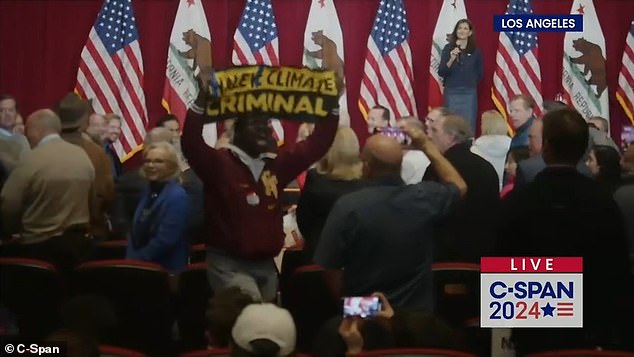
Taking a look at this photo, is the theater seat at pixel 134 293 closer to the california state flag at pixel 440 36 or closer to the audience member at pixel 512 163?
the california state flag at pixel 440 36

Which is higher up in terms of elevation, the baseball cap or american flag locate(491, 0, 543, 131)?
american flag locate(491, 0, 543, 131)

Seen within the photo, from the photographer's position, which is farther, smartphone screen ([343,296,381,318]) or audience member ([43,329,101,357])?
smartphone screen ([343,296,381,318])

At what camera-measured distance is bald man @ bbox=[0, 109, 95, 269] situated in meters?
4.67

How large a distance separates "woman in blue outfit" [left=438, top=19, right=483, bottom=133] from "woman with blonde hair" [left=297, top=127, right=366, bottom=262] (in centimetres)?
36

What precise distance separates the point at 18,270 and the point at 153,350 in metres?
0.55

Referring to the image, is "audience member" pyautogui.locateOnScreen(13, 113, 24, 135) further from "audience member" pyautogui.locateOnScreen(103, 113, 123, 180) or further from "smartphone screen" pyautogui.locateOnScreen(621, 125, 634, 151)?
"smartphone screen" pyautogui.locateOnScreen(621, 125, 634, 151)

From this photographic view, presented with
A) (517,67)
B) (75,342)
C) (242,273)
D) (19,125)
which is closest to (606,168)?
(517,67)

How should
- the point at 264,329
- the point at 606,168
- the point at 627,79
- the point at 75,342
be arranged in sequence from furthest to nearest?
the point at 606,168 → the point at 627,79 → the point at 75,342 → the point at 264,329

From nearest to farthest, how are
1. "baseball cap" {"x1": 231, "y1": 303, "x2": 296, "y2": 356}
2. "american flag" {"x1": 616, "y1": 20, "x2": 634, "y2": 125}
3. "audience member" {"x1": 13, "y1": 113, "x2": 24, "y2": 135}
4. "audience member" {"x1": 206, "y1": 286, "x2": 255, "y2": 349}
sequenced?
"baseball cap" {"x1": 231, "y1": 303, "x2": 296, "y2": 356} < "audience member" {"x1": 206, "y1": 286, "x2": 255, "y2": 349} < "american flag" {"x1": 616, "y1": 20, "x2": 634, "y2": 125} < "audience member" {"x1": 13, "y1": 113, "x2": 24, "y2": 135}

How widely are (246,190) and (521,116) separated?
3.18 ft

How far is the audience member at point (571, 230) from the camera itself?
460 centimetres

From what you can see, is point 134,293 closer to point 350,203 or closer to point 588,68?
point 350,203

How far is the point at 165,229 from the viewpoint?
184 inches

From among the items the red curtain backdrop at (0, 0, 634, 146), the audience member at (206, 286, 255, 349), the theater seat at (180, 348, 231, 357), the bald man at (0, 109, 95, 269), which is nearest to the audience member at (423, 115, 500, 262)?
the red curtain backdrop at (0, 0, 634, 146)
